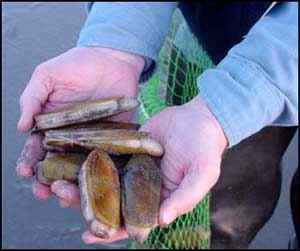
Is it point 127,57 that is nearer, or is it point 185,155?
point 185,155

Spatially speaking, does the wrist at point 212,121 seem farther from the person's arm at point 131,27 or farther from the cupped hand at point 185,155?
the person's arm at point 131,27

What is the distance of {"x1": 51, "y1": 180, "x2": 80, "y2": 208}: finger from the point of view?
4.49 feet

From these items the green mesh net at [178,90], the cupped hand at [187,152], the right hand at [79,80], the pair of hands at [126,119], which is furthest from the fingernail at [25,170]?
the green mesh net at [178,90]

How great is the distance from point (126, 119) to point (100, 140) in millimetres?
193

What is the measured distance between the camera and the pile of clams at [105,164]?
131 cm

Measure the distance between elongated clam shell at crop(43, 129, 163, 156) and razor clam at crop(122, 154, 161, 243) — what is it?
3 cm

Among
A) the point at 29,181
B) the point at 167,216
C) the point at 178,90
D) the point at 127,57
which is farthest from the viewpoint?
the point at 29,181

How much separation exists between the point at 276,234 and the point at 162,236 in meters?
0.45

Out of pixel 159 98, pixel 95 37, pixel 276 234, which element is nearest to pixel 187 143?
pixel 95 37

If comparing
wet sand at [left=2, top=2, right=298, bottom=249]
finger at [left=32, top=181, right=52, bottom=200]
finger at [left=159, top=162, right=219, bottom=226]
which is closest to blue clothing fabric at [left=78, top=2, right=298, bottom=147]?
finger at [left=159, top=162, right=219, bottom=226]

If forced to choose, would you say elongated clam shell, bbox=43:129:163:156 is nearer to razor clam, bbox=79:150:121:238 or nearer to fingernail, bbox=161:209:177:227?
razor clam, bbox=79:150:121:238

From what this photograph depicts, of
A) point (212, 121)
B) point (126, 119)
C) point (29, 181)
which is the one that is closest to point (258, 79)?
point (212, 121)

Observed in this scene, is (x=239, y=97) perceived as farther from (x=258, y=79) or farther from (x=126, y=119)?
(x=126, y=119)

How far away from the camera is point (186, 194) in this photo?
→ 1.33 meters
